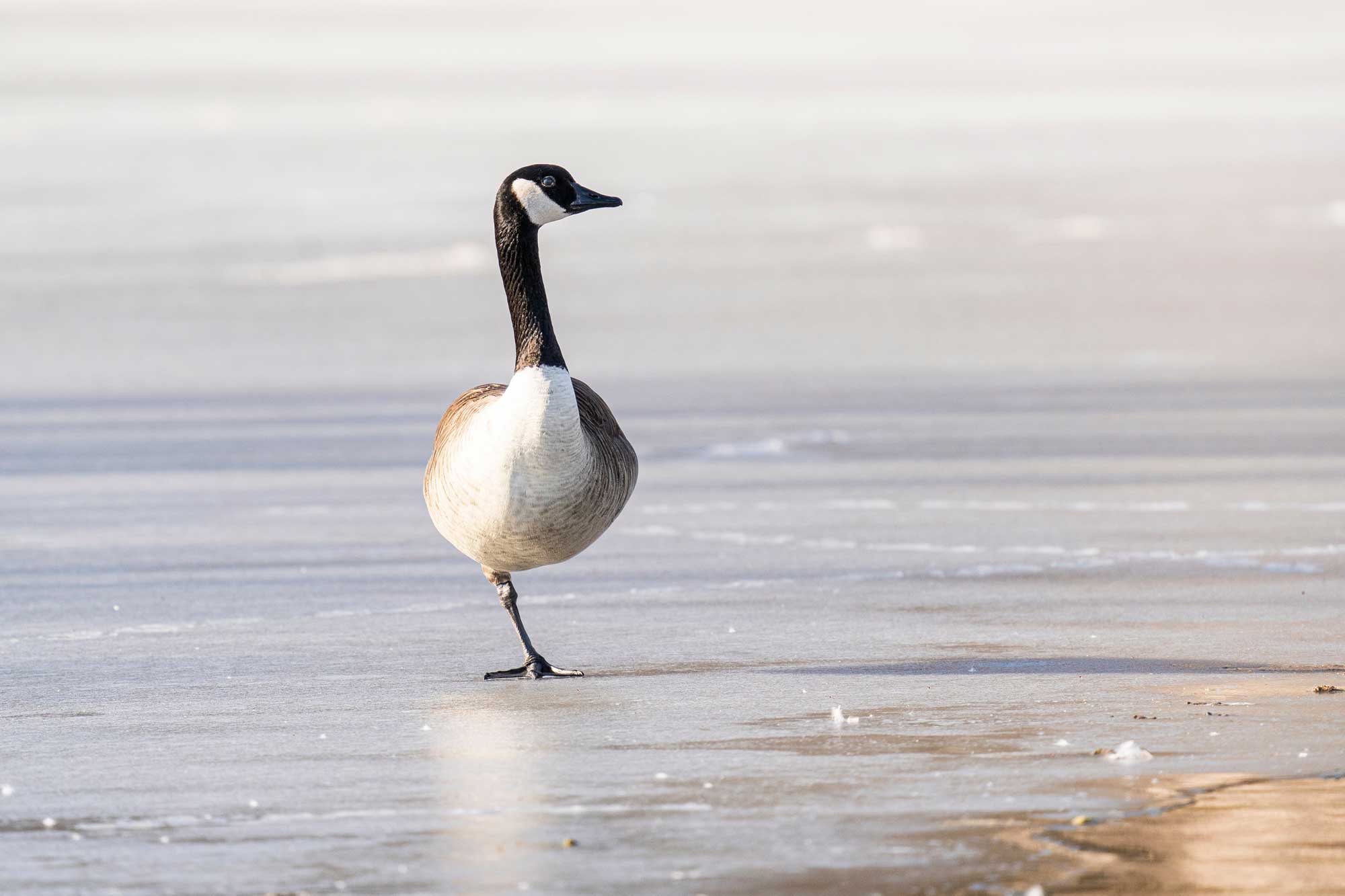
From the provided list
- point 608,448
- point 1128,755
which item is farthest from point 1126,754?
point 608,448

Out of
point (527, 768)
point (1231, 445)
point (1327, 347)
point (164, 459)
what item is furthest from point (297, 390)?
point (527, 768)

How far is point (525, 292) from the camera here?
30.9ft

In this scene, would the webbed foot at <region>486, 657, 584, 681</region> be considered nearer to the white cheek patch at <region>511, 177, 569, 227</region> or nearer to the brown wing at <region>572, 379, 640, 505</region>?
the brown wing at <region>572, 379, 640, 505</region>

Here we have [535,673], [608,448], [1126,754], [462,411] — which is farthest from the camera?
[462,411]

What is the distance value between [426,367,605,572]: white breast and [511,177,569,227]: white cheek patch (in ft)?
3.08

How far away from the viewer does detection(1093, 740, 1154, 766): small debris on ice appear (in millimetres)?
6680

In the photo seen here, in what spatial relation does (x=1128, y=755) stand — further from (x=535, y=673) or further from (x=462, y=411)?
(x=462, y=411)

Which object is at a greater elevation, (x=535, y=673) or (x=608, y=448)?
(x=608, y=448)

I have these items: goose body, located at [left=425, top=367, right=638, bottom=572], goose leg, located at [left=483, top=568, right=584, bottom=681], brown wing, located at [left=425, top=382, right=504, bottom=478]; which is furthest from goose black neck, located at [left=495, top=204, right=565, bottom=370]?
goose leg, located at [left=483, top=568, right=584, bottom=681]

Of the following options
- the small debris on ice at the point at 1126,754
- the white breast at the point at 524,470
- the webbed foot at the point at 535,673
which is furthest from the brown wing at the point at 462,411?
the small debris on ice at the point at 1126,754

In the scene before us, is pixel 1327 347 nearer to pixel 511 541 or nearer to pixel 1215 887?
pixel 511 541

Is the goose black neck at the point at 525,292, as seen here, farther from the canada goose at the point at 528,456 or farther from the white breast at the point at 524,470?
the white breast at the point at 524,470

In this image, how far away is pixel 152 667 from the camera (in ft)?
→ 29.8

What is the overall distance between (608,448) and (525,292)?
77 centimetres
